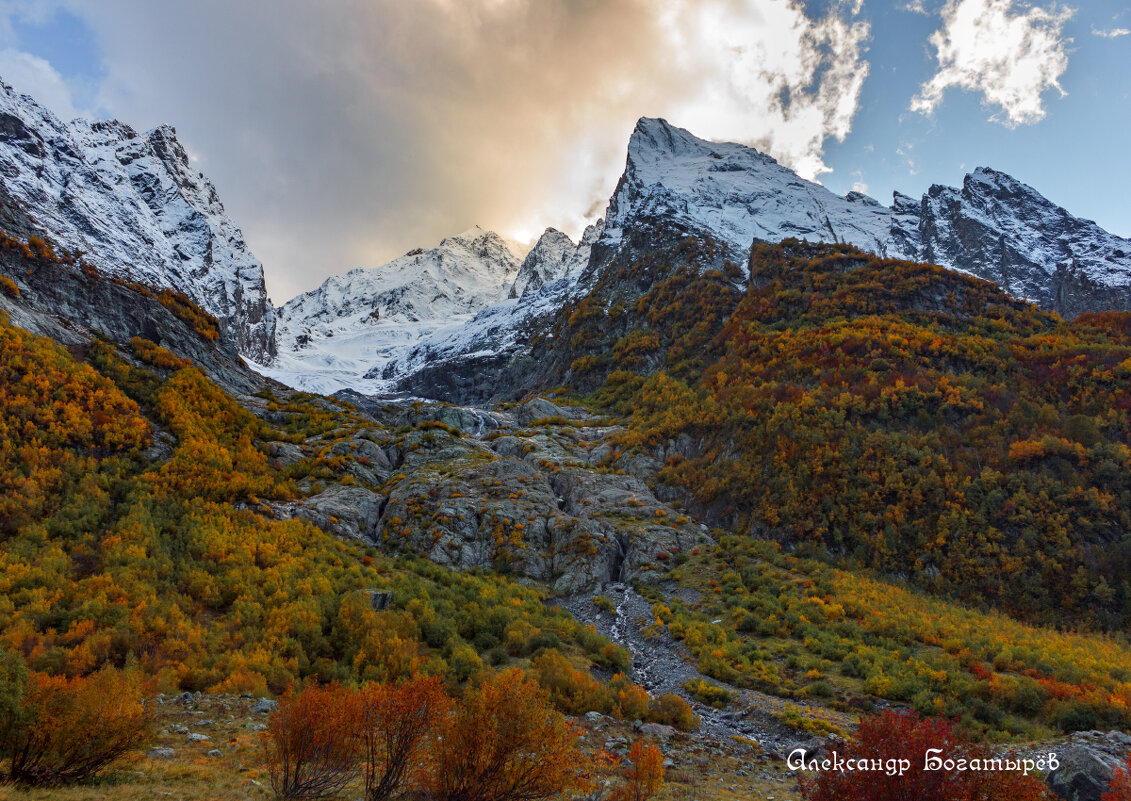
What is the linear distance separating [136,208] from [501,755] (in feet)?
637

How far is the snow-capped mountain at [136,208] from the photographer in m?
107

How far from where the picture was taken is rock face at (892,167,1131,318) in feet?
243

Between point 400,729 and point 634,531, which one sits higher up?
point 634,531

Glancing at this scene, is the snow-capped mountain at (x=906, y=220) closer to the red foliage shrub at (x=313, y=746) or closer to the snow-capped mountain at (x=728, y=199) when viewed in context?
the snow-capped mountain at (x=728, y=199)

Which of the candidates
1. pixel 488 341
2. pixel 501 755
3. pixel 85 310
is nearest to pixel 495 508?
pixel 501 755

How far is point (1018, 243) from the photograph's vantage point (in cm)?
8725

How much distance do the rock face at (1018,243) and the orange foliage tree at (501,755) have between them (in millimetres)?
95930

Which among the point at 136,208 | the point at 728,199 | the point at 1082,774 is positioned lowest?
the point at 1082,774

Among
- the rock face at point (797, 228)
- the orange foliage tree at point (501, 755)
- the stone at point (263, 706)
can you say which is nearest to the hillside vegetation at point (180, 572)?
the stone at point (263, 706)

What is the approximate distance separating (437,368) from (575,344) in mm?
59849

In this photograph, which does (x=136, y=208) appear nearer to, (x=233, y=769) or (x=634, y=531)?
(x=634, y=531)

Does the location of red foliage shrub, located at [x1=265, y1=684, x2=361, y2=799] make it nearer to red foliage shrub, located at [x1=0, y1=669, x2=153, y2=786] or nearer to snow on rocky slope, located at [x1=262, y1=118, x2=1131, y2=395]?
red foliage shrub, located at [x1=0, y1=669, x2=153, y2=786]

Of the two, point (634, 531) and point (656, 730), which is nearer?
point (656, 730)

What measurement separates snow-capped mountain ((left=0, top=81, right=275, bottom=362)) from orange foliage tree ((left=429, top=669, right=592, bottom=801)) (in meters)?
121
